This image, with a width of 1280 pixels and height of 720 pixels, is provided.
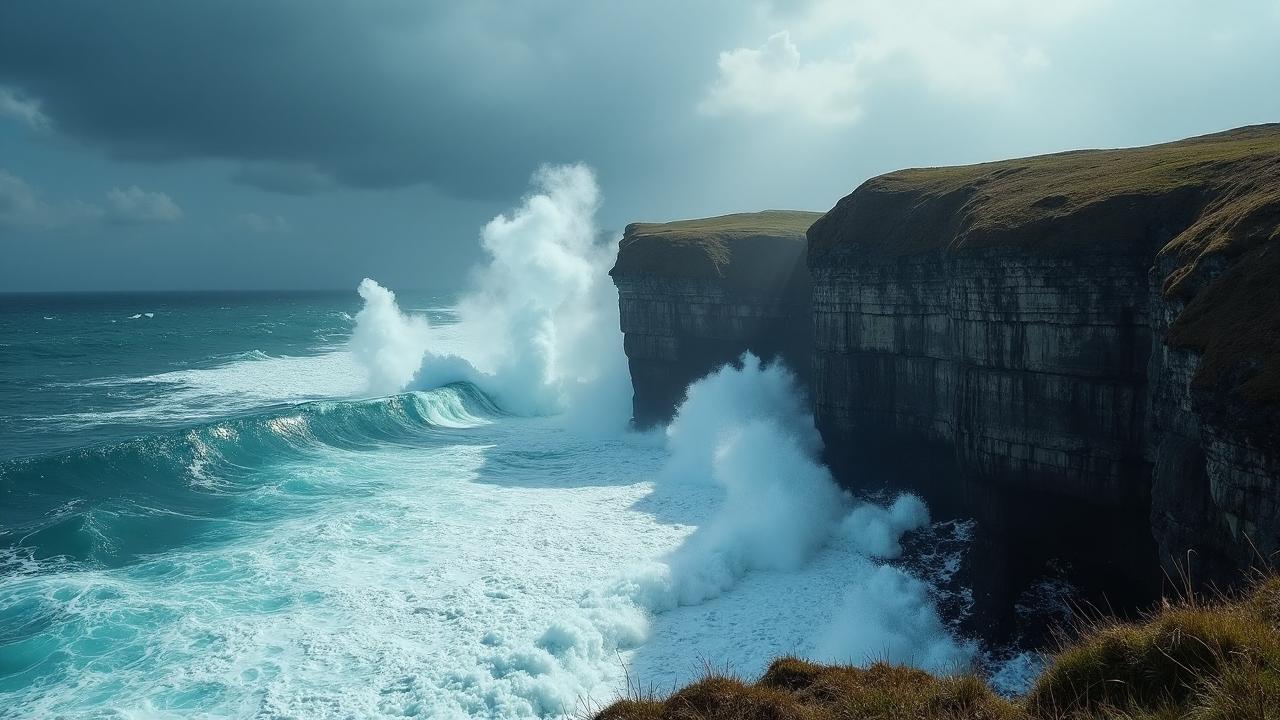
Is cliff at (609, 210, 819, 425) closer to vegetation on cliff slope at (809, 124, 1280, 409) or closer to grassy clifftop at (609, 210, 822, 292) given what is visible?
grassy clifftop at (609, 210, 822, 292)

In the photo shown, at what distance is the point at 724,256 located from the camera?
3762 centimetres

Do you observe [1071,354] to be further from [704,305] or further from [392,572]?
[704,305]

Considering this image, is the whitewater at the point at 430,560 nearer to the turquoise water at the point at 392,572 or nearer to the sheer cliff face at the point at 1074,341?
the turquoise water at the point at 392,572

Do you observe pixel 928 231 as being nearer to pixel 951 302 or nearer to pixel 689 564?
pixel 951 302

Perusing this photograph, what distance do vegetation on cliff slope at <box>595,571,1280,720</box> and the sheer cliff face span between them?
16.9 feet

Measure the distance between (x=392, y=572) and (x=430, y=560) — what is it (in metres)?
1.05

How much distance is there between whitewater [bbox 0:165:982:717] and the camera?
14.8 metres

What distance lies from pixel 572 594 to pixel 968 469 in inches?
384

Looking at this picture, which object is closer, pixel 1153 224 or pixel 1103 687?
pixel 1103 687

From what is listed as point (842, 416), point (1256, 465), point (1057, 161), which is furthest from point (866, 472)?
point (1256, 465)

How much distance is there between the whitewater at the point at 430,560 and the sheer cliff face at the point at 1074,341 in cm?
343

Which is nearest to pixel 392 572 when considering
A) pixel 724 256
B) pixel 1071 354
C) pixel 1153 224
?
pixel 1071 354

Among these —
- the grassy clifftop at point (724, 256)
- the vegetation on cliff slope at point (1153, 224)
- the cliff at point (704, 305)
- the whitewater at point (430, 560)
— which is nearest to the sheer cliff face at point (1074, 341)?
the vegetation on cliff slope at point (1153, 224)

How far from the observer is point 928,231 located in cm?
2334
